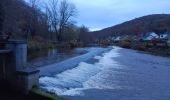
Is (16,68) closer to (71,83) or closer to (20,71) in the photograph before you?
(20,71)

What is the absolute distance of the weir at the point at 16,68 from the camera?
42.1ft

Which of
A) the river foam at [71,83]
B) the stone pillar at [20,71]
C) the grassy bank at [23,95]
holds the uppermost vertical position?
the stone pillar at [20,71]

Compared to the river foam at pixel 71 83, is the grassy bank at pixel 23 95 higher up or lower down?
higher up

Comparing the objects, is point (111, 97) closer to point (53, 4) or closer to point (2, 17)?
point (2, 17)

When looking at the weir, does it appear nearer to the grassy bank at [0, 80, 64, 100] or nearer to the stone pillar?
the stone pillar

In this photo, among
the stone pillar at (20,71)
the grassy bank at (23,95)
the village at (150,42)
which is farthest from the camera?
the village at (150,42)

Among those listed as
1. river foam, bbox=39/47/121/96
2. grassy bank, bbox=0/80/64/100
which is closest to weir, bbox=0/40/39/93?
grassy bank, bbox=0/80/64/100

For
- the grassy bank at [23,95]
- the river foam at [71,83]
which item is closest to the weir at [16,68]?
the grassy bank at [23,95]

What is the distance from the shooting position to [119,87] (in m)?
17.3

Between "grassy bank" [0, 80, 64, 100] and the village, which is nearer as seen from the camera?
"grassy bank" [0, 80, 64, 100]

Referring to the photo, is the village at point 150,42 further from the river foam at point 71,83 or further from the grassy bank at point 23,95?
the grassy bank at point 23,95

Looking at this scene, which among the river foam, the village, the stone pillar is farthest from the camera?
the village

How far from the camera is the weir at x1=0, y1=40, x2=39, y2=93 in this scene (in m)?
12.8

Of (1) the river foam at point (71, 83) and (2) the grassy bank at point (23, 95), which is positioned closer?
(2) the grassy bank at point (23, 95)
